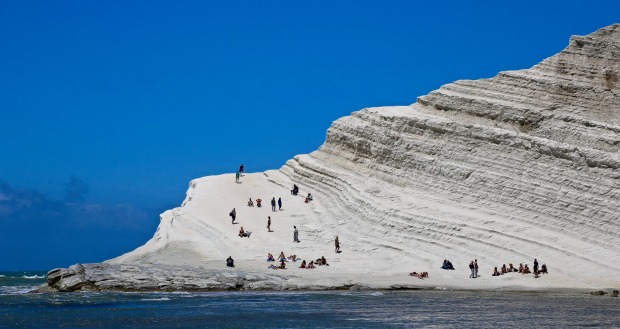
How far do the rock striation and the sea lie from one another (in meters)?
1.98

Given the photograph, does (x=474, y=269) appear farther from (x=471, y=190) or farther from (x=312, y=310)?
(x=312, y=310)

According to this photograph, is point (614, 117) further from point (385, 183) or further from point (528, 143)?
point (385, 183)

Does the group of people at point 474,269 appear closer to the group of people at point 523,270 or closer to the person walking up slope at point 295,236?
the group of people at point 523,270

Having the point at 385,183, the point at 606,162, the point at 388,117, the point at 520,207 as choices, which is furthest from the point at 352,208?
the point at 606,162

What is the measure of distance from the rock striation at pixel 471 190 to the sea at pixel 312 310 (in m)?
1.98

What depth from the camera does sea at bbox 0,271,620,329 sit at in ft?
93.0

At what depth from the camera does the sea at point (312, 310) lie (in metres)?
28.3

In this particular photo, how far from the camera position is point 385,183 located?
51.1 meters

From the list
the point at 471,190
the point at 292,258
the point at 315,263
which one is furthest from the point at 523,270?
the point at 292,258

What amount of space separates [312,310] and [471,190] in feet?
55.9

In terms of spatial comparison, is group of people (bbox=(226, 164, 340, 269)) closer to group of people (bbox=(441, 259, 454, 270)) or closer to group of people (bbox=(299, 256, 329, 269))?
group of people (bbox=(299, 256, 329, 269))

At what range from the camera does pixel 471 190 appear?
154ft

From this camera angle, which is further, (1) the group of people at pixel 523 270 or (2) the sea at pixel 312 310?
(1) the group of people at pixel 523 270

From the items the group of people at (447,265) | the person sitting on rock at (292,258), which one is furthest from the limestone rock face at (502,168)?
the person sitting on rock at (292,258)
